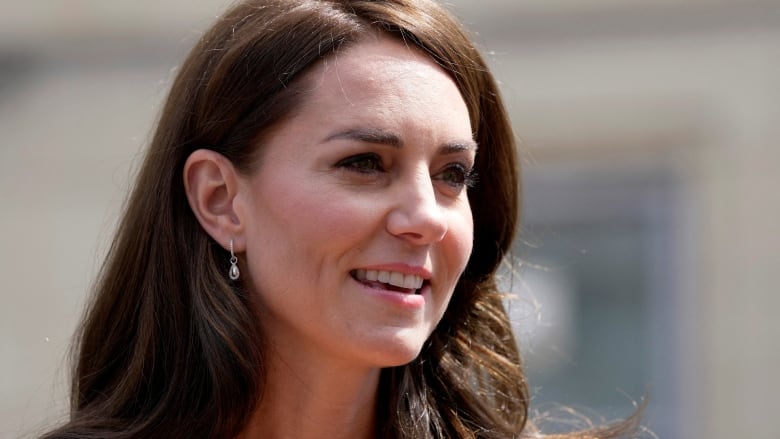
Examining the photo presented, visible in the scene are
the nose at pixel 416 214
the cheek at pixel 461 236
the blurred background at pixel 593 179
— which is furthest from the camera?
the blurred background at pixel 593 179

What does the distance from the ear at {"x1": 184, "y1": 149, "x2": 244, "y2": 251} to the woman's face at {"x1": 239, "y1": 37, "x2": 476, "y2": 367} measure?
0.04 m

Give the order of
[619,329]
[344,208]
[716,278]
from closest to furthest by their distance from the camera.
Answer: [344,208] < [716,278] < [619,329]

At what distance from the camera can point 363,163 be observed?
11.3 feet

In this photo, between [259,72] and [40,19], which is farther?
[40,19]

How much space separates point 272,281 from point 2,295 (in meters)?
5.20

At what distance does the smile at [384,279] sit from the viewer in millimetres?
3430

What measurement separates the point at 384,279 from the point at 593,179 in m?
5.10

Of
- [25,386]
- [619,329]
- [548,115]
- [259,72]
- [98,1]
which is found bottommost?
[25,386]

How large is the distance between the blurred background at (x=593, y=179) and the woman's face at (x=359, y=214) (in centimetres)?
426

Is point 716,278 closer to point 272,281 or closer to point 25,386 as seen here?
point 25,386

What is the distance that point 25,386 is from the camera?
27.0 ft

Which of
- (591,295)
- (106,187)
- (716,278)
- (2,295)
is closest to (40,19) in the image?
(106,187)

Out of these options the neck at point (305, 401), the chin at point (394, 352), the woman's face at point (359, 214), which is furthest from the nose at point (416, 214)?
the neck at point (305, 401)

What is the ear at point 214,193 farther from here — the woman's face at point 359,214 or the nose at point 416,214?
the nose at point 416,214
